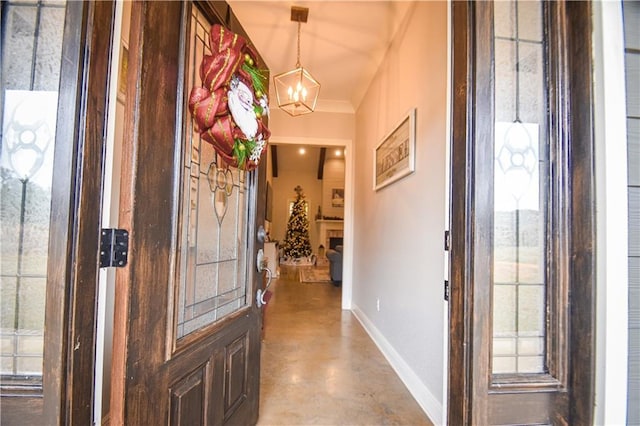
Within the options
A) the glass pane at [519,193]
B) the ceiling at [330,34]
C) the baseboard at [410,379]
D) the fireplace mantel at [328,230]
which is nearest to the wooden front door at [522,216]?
the glass pane at [519,193]

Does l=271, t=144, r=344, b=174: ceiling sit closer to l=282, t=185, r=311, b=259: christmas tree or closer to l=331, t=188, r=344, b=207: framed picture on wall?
l=331, t=188, r=344, b=207: framed picture on wall

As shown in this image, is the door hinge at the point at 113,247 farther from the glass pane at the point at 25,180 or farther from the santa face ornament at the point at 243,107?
the santa face ornament at the point at 243,107

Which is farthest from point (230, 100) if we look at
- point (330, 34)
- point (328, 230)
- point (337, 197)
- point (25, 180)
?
point (337, 197)

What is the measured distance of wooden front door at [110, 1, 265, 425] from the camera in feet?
2.64

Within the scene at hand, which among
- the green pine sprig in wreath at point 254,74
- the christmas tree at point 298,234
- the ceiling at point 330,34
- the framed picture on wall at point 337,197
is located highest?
the ceiling at point 330,34

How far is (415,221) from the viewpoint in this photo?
214cm

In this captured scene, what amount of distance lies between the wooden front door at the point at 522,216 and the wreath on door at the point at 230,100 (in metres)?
0.81

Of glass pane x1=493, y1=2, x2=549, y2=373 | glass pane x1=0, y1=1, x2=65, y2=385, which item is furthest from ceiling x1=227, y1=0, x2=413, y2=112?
A: glass pane x1=0, y1=1, x2=65, y2=385

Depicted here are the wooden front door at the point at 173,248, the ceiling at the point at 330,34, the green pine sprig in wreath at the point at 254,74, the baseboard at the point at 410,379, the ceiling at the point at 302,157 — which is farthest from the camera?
the ceiling at the point at 302,157

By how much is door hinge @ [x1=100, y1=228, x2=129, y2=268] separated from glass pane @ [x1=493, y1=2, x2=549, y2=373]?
1.09 meters

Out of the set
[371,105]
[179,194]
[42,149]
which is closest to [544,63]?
[179,194]

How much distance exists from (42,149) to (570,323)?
60.8 inches

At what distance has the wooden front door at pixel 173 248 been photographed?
805mm

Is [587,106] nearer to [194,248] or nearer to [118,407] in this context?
[194,248]
